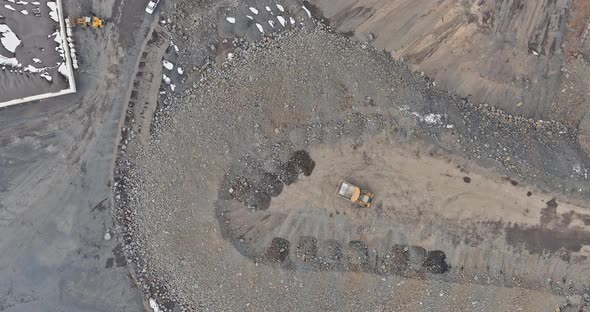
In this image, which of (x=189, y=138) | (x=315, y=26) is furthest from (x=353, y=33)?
(x=189, y=138)

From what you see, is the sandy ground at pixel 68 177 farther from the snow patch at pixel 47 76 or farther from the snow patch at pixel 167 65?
the snow patch at pixel 167 65

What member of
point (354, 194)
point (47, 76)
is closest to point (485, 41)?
point (354, 194)

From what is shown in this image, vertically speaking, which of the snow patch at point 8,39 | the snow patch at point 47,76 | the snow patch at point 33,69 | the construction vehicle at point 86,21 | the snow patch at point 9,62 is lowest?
the snow patch at point 47,76

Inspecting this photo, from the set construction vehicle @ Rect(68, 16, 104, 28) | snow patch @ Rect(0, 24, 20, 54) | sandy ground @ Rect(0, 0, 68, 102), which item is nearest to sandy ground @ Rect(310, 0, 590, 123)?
construction vehicle @ Rect(68, 16, 104, 28)

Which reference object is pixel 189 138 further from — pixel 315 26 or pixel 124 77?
pixel 315 26

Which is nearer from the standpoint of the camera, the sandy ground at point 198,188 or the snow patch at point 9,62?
the sandy ground at point 198,188

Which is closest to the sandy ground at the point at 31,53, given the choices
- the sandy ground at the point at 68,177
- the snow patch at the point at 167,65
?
the sandy ground at the point at 68,177

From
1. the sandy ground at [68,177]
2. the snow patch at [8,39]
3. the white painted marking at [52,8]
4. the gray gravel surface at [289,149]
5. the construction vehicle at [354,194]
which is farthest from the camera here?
the sandy ground at [68,177]

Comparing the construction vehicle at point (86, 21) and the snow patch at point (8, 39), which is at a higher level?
the construction vehicle at point (86, 21)
